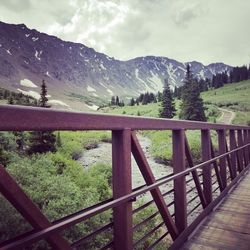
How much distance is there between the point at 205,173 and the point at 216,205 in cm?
69

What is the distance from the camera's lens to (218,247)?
340cm

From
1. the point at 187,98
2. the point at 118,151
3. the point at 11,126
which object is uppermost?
the point at 187,98

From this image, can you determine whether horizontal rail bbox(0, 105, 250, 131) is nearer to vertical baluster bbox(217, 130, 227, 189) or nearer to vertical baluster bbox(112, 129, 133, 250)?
vertical baluster bbox(112, 129, 133, 250)

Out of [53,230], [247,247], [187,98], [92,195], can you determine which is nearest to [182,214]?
[247,247]

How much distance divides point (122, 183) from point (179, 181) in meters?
1.41

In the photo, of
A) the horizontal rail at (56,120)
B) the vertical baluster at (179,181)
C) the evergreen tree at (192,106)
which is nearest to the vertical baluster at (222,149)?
the vertical baluster at (179,181)

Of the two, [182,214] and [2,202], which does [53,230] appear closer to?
[182,214]

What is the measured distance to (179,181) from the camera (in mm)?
3504

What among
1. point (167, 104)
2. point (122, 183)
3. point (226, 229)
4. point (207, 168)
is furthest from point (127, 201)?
point (167, 104)

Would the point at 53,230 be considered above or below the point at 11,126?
below

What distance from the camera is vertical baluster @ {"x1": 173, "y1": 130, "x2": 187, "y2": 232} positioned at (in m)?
3.47

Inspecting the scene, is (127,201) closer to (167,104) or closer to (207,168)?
(207,168)

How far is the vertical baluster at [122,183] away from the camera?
2.24 metres

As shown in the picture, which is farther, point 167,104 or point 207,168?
point 167,104
